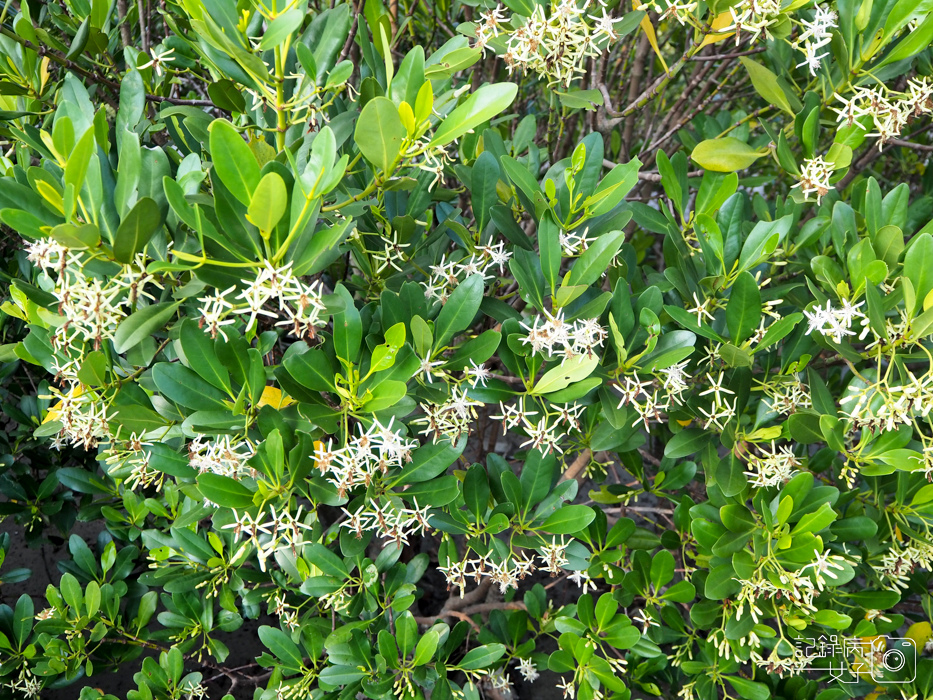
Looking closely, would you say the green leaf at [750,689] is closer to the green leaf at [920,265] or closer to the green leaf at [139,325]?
the green leaf at [920,265]

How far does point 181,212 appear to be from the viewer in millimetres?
870

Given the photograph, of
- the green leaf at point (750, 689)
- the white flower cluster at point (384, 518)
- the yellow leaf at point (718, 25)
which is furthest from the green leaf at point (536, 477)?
the yellow leaf at point (718, 25)

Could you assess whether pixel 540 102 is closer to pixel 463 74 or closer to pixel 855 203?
pixel 463 74

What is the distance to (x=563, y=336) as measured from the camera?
1.08 metres

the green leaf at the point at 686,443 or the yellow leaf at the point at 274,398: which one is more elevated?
the yellow leaf at the point at 274,398

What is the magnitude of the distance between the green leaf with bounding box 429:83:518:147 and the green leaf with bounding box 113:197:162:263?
38 centimetres

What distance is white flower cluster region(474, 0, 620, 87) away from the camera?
123cm

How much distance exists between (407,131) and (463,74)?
86.1 inches

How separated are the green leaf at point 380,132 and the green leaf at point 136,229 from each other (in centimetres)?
28

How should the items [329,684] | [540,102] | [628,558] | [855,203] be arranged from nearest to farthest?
[329,684] → [855,203] → [628,558] → [540,102]

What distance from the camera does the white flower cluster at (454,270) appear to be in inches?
52.2

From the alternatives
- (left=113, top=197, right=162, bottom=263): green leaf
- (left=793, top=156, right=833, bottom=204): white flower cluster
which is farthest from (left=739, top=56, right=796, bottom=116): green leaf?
(left=113, top=197, right=162, bottom=263): green leaf

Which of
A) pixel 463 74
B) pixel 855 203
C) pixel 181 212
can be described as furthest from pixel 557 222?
pixel 463 74

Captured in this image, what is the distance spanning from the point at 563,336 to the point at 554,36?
584 mm
